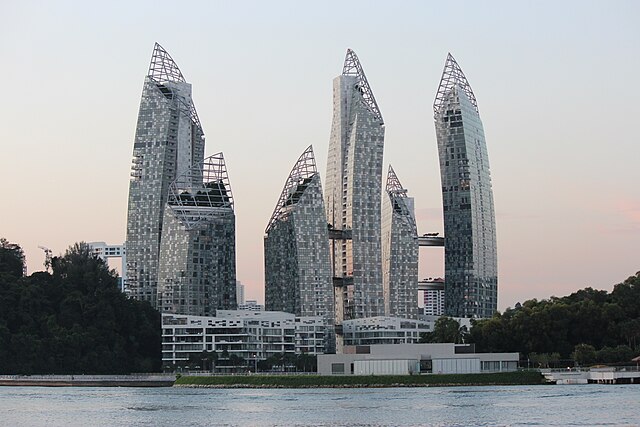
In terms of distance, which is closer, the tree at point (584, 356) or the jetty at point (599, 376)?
the jetty at point (599, 376)

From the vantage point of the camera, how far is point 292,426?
114250mm

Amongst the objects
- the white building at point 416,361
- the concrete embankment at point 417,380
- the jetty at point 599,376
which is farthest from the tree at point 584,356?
the concrete embankment at point 417,380

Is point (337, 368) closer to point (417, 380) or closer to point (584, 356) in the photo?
point (417, 380)

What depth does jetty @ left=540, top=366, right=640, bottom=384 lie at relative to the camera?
570 feet

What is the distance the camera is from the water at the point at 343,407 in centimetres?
11694

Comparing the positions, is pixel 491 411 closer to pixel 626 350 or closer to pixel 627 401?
pixel 627 401

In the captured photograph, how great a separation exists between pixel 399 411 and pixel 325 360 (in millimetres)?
65867

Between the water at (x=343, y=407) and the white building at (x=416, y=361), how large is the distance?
1146cm

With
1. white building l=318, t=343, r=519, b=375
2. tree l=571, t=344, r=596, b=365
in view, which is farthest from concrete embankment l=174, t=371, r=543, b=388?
tree l=571, t=344, r=596, b=365

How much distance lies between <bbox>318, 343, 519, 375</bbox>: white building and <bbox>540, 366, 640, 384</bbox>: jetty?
34.2 ft

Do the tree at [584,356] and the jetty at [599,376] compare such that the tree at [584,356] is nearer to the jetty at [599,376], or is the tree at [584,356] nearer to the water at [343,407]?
the jetty at [599,376]

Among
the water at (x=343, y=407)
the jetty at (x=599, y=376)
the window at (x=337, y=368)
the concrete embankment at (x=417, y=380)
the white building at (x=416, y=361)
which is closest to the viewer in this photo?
the water at (x=343, y=407)

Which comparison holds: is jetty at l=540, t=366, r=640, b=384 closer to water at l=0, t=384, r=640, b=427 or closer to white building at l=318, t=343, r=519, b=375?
water at l=0, t=384, r=640, b=427

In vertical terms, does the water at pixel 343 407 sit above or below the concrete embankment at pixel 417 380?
below
